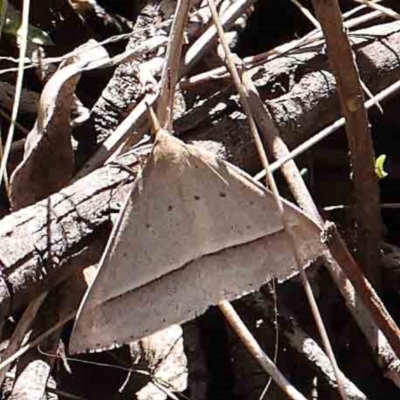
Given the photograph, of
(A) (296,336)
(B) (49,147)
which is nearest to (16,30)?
(B) (49,147)

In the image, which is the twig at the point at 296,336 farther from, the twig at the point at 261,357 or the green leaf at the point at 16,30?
the green leaf at the point at 16,30

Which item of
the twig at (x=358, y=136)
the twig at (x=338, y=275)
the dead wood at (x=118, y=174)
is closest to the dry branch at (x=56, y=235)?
the dead wood at (x=118, y=174)

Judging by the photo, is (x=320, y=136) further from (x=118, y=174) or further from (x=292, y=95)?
(x=118, y=174)

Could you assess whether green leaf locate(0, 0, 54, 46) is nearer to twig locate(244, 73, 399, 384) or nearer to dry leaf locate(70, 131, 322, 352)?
twig locate(244, 73, 399, 384)

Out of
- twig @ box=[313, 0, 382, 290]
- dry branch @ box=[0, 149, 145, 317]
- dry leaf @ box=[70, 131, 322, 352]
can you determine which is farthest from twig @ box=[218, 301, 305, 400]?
twig @ box=[313, 0, 382, 290]

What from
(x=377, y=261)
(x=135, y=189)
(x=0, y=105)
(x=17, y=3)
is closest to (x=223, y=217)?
(x=135, y=189)
